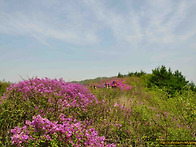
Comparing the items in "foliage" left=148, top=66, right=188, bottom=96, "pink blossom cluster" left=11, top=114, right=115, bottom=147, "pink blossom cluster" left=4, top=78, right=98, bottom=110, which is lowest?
"pink blossom cluster" left=11, top=114, right=115, bottom=147

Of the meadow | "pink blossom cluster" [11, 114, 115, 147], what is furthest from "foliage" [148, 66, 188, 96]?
"pink blossom cluster" [11, 114, 115, 147]

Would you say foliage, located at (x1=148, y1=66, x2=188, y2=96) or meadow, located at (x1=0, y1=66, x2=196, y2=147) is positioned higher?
foliage, located at (x1=148, y1=66, x2=188, y2=96)

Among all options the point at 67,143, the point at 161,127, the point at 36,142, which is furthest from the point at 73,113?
the point at 161,127

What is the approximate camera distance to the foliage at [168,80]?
489 inches

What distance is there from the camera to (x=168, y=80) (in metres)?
12.8

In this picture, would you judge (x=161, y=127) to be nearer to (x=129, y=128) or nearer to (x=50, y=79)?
(x=129, y=128)

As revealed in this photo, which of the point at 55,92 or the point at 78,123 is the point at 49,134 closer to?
the point at 78,123

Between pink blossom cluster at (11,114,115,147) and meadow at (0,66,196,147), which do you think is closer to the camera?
pink blossom cluster at (11,114,115,147)

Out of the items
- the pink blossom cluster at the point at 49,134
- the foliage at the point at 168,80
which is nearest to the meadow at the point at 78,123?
the pink blossom cluster at the point at 49,134

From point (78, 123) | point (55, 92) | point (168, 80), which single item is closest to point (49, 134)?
point (78, 123)

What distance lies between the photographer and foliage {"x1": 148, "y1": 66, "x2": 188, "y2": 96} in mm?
12430

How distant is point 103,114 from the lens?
4.92m

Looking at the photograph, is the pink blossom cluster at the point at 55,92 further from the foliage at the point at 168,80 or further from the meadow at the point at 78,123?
the foliage at the point at 168,80

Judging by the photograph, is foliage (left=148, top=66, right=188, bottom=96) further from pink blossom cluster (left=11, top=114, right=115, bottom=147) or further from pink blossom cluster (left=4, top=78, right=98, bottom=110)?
pink blossom cluster (left=11, top=114, right=115, bottom=147)
